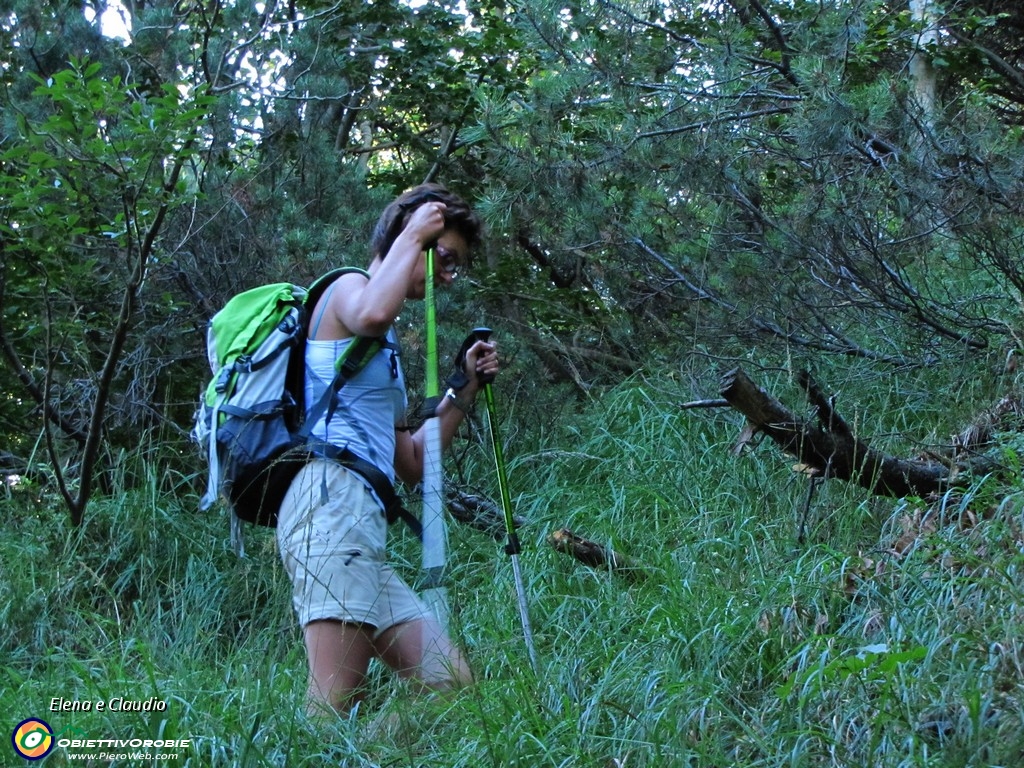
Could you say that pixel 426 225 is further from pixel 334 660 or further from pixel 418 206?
pixel 334 660

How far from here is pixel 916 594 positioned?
3.01 m

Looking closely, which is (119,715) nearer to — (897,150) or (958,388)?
(897,150)

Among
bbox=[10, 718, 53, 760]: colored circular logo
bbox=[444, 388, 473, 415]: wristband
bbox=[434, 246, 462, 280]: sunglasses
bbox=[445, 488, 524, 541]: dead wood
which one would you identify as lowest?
bbox=[445, 488, 524, 541]: dead wood

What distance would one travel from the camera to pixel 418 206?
3195mm

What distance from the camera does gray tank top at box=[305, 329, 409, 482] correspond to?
9.52 ft

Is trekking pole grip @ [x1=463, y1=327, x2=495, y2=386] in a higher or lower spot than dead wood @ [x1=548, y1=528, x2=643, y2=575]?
higher

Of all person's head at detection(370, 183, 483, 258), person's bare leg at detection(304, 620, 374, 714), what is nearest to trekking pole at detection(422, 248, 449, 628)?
person's head at detection(370, 183, 483, 258)

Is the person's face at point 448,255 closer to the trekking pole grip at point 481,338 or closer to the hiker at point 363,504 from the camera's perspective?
the hiker at point 363,504

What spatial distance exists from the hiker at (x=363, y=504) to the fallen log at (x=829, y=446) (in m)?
1.08

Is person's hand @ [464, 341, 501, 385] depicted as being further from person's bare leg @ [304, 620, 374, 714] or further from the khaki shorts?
person's bare leg @ [304, 620, 374, 714]

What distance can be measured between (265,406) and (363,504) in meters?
0.39

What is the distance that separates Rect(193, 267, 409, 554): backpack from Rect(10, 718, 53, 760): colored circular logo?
72 cm

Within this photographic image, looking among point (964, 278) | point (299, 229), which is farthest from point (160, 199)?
point (964, 278)

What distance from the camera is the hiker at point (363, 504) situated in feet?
9.07
